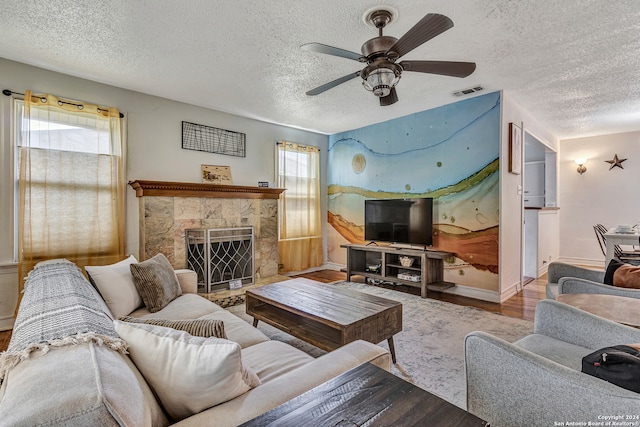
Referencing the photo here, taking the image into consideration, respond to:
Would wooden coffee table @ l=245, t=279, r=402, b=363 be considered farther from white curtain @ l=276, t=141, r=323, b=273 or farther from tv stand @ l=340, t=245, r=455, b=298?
white curtain @ l=276, t=141, r=323, b=273

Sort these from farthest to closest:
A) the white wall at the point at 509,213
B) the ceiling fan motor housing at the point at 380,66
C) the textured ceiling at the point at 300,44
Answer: the white wall at the point at 509,213 → the textured ceiling at the point at 300,44 → the ceiling fan motor housing at the point at 380,66

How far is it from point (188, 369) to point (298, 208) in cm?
447

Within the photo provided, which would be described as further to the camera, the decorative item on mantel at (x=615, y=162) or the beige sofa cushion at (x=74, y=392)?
the decorative item on mantel at (x=615, y=162)

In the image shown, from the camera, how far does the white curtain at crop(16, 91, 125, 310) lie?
9.66 feet

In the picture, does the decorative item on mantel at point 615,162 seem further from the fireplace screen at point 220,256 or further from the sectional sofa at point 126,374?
the sectional sofa at point 126,374

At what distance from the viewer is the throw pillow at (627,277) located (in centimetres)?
204

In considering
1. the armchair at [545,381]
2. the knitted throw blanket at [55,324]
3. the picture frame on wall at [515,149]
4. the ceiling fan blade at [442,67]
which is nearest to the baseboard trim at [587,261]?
the picture frame on wall at [515,149]

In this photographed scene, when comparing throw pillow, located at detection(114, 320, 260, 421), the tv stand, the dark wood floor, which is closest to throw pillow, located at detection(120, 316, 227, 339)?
throw pillow, located at detection(114, 320, 260, 421)

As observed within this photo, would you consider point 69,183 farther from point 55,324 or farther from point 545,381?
point 545,381

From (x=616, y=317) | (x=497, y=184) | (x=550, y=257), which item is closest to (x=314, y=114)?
(x=497, y=184)

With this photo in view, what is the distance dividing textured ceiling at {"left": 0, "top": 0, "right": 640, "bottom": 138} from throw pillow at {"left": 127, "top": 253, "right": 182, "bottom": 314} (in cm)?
186

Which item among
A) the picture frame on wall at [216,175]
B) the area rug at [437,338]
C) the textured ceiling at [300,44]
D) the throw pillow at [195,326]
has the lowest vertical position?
the area rug at [437,338]

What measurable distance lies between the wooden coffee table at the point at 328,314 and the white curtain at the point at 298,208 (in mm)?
2345

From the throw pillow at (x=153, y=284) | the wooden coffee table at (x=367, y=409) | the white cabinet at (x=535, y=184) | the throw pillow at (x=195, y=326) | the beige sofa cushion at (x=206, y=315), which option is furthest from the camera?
the white cabinet at (x=535, y=184)
